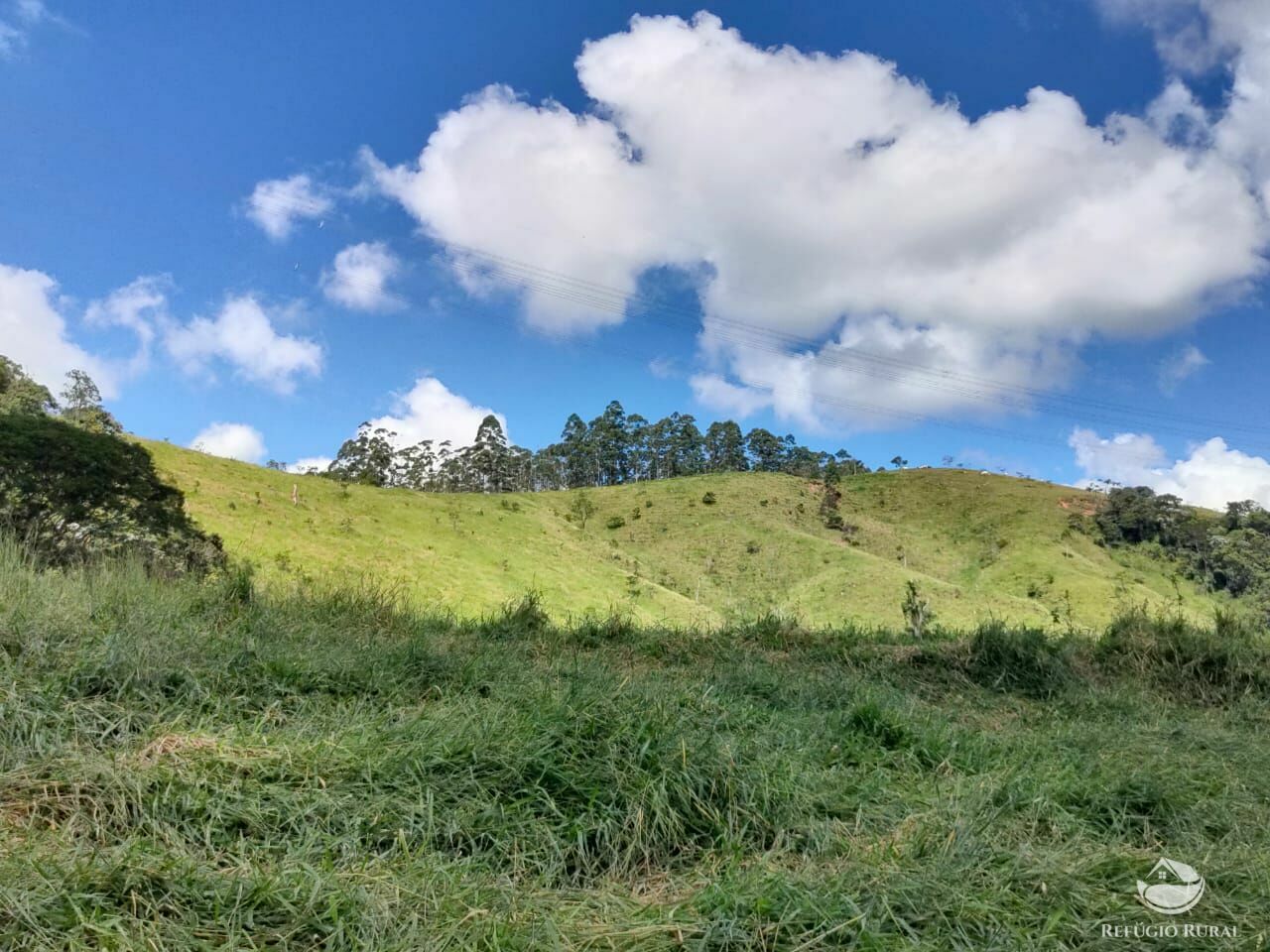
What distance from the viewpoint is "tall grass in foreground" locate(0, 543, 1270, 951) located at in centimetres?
210

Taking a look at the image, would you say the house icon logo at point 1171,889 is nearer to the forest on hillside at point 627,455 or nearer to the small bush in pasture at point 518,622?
the small bush in pasture at point 518,622

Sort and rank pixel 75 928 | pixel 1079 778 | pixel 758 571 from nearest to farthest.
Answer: pixel 75 928 → pixel 1079 778 → pixel 758 571

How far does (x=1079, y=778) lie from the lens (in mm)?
3633

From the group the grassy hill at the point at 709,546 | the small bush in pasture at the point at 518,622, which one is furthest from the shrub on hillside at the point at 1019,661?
the small bush in pasture at the point at 518,622

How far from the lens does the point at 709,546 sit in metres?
49.0

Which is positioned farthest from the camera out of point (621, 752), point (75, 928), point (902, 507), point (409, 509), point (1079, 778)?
point (902, 507)

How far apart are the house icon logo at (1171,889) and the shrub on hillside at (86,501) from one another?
12002 millimetres

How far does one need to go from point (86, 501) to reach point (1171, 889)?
1636 centimetres

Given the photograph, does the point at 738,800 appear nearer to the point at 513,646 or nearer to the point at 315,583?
the point at 513,646

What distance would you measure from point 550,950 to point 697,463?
7857 cm

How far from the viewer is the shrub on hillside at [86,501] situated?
37.2 feet

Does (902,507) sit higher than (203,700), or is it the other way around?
(902,507)

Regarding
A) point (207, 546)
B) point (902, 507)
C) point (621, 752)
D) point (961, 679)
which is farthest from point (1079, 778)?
point (902, 507)
